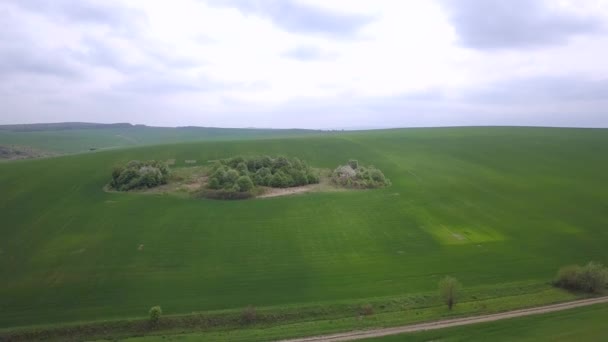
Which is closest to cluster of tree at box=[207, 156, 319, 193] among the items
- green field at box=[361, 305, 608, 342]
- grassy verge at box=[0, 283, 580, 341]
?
grassy verge at box=[0, 283, 580, 341]

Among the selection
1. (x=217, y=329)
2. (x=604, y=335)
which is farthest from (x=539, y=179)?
(x=217, y=329)

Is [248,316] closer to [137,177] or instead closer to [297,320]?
[297,320]

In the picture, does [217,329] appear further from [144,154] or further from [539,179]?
[144,154]

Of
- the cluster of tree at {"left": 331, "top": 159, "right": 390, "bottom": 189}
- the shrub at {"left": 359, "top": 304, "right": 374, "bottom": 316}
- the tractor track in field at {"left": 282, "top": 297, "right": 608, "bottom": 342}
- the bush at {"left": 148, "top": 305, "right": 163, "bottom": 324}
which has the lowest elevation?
the tractor track in field at {"left": 282, "top": 297, "right": 608, "bottom": 342}

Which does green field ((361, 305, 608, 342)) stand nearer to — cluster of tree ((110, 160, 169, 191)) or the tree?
the tree

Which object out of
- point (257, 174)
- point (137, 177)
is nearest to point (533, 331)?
point (257, 174)

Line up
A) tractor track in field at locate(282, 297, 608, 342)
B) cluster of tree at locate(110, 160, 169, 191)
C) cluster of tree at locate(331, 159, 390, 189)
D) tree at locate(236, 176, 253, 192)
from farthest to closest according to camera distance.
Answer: cluster of tree at locate(331, 159, 390, 189) < cluster of tree at locate(110, 160, 169, 191) < tree at locate(236, 176, 253, 192) < tractor track in field at locate(282, 297, 608, 342)
